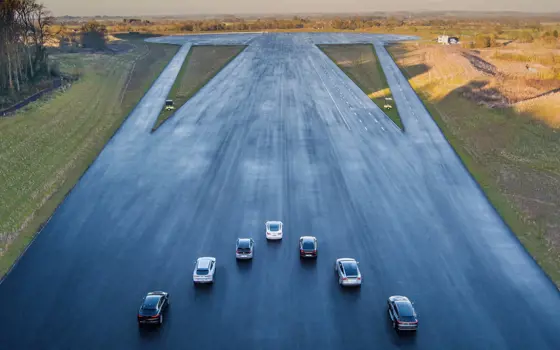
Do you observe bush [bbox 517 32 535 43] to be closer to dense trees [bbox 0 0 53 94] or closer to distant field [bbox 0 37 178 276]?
distant field [bbox 0 37 178 276]

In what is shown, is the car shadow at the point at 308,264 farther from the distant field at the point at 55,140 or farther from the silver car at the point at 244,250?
the distant field at the point at 55,140

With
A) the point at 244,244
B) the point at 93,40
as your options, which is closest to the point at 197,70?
the point at 93,40

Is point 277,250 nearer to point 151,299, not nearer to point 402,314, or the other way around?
point 151,299

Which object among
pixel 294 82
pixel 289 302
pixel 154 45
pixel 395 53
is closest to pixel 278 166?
pixel 289 302

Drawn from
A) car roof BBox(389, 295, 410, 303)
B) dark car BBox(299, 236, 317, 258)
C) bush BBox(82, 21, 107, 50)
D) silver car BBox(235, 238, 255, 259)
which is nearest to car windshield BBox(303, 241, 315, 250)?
dark car BBox(299, 236, 317, 258)

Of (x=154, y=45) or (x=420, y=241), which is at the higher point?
(x=154, y=45)

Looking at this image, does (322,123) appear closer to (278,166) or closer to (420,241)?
(278,166)
